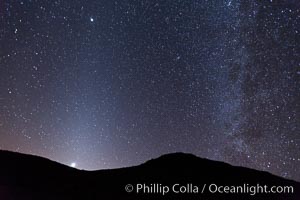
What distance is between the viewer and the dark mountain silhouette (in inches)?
763

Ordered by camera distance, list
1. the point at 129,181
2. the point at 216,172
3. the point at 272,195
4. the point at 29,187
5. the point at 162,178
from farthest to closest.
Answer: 1. the point at 216,172
2. the point at 162,178
3. the point at 129,181
4. the point at 272,195
5. the point at 29,187

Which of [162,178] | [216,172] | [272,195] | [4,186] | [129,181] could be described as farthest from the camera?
[216,172]

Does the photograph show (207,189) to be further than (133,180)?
No

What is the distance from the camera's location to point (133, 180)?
79.6 ft

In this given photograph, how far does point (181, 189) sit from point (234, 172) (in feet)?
19.9

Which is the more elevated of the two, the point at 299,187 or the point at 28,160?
the point at 28,160

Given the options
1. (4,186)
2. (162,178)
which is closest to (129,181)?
(162,178)

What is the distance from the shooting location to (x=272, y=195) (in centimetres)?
2222

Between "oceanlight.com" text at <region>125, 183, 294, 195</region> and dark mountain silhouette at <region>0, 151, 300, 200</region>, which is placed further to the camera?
"oceanlight.com" text at <region>125, 183, 294, 195</region>

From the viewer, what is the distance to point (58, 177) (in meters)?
22.9

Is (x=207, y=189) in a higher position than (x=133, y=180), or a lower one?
lower

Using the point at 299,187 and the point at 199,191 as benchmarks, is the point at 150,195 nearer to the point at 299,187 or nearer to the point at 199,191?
the point at 199,191

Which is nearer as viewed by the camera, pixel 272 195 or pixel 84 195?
pixel 84 195

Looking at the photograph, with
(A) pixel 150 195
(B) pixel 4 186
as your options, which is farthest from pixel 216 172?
(B) pixel 4 186
